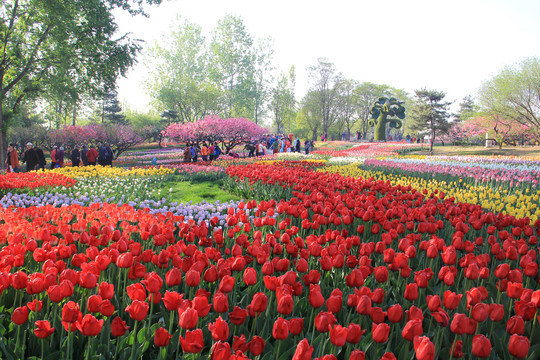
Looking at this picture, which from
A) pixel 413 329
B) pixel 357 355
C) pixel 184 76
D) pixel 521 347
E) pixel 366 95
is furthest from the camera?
pixel 366 95

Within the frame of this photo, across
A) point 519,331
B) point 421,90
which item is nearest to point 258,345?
point 519,331

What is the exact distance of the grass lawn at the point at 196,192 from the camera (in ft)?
26.6

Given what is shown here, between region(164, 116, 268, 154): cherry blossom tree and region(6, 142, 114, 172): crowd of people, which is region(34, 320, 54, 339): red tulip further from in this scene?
region(164, 116, 268, 154): cherry blossom tree

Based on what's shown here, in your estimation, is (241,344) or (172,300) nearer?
(241,344)

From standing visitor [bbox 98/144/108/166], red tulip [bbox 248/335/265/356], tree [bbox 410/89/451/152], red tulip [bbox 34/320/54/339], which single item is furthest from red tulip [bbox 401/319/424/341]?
tree [bbox 410/89/451/152]

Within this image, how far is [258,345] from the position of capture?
1466 millimetres

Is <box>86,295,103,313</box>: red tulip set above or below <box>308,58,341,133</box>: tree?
below

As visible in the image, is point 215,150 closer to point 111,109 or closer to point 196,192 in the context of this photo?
point 196,192

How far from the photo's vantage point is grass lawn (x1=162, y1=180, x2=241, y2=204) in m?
8.12

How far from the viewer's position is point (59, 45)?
16.7 metres

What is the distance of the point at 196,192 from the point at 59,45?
13.0m

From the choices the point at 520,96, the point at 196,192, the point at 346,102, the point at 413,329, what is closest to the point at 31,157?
the point at 196,192

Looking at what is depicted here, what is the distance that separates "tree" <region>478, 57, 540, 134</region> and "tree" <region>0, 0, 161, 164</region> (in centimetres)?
2392

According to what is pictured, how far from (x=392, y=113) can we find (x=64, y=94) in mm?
38232
